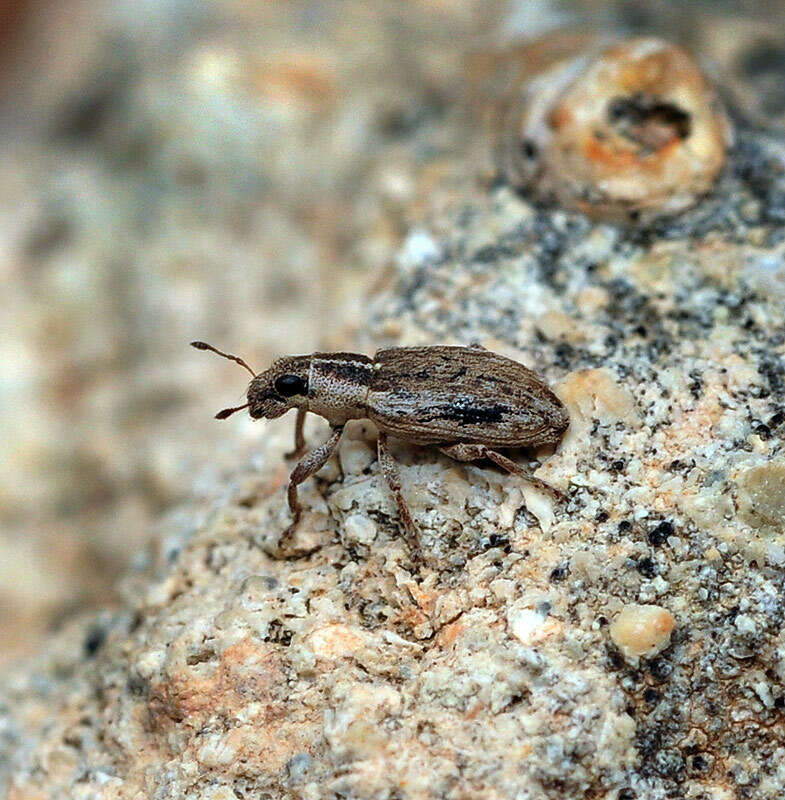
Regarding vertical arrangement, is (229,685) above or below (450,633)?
below

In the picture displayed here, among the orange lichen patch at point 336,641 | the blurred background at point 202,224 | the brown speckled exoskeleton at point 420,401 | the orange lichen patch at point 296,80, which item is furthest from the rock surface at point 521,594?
the orange lichen patch at point 296,80

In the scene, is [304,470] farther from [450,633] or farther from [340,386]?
[450,633]

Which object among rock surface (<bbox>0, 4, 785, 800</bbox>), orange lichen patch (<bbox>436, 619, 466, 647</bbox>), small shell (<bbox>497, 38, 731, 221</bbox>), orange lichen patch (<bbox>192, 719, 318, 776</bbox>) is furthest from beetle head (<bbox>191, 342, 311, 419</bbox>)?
small shell (<bbox>497, 38, 731, 221</bbox>)

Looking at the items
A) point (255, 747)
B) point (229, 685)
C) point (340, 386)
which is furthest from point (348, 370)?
point (255, 747)

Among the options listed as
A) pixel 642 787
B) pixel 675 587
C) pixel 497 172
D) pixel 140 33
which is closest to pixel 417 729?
pixel 642 787

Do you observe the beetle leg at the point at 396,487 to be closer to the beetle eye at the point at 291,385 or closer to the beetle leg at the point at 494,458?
the beetle leg at the point at 494,458

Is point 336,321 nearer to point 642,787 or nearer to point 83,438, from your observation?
point 83,438

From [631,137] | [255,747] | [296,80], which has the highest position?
[631,137]

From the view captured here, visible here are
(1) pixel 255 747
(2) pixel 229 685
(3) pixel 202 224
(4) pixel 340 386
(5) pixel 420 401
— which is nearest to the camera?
(1) pixel 255 747
